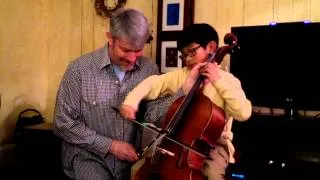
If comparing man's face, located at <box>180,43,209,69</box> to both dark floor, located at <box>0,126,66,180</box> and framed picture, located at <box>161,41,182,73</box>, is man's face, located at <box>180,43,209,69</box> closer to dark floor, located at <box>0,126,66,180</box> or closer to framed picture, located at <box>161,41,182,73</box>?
framed picture, located at <box>161,41,182,73</box>

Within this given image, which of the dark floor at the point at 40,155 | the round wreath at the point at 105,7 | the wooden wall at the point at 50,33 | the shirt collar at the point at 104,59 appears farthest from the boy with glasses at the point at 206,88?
the round wreath at the point at 105,7

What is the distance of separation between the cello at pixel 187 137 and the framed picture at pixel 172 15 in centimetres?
110

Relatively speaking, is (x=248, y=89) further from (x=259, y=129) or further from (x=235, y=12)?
(x=235, y=12)

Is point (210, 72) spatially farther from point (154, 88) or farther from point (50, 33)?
point (50, 33)

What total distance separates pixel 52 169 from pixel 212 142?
146 cm

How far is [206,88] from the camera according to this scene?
1718 millimetres

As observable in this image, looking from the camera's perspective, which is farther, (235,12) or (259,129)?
(235,12)

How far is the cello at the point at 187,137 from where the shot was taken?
150cm

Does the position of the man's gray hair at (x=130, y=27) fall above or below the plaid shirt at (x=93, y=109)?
above

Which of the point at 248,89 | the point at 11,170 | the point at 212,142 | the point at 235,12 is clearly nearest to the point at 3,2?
the point at 11,170

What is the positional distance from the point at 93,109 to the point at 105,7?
1275 mm

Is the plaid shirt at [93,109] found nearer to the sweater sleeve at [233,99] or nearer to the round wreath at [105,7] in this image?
the sweater sleeve at [233,99]

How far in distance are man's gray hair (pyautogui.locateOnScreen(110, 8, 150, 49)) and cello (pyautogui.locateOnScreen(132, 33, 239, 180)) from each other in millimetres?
348

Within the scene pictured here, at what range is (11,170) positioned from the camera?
295 centimetres
